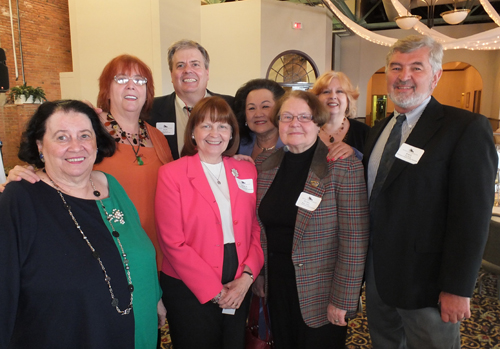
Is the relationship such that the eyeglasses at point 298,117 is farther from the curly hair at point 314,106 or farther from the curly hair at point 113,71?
the curly hair at point 113,71

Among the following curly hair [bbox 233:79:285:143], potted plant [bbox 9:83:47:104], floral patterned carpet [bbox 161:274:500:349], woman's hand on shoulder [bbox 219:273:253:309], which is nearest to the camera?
woman's hand on shoulder [bbox 219:273:253:309]

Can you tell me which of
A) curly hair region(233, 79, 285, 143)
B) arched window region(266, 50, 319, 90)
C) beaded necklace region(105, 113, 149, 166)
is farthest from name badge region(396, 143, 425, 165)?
arched window region(266, 50, 319, 90)

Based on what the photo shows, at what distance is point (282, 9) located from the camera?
913cm

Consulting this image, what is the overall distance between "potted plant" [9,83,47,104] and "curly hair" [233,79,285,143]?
26.8 feet

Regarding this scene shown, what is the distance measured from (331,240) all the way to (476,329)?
235 cm

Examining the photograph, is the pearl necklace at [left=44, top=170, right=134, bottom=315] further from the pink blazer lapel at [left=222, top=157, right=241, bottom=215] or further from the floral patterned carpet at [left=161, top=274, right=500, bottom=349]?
the floral patterned carpet at [left=161, top=274, right=500, bottom=349]

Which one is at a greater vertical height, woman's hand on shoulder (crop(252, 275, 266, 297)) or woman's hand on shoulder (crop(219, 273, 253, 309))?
woman's hand on shoulder (crop(219, 273, 253, 309))

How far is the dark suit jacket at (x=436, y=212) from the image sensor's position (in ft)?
5.24

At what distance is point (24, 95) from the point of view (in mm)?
8875

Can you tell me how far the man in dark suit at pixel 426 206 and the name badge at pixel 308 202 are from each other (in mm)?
323

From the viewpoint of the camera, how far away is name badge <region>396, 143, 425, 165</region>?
173 cm

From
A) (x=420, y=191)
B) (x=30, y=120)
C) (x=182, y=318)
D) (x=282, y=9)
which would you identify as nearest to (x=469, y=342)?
(x=420, y=191)

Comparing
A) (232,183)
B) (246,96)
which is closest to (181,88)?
(246,96)

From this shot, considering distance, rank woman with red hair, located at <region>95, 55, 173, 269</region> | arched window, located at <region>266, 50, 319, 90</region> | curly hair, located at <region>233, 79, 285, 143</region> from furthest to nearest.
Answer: arched window, located at <region>266, 50, 319, 90</region>, curly hair, located at <region>233, 79, 285, 143</region>, woman with red hair, located at <region>95, 55, 173, 269</region>
